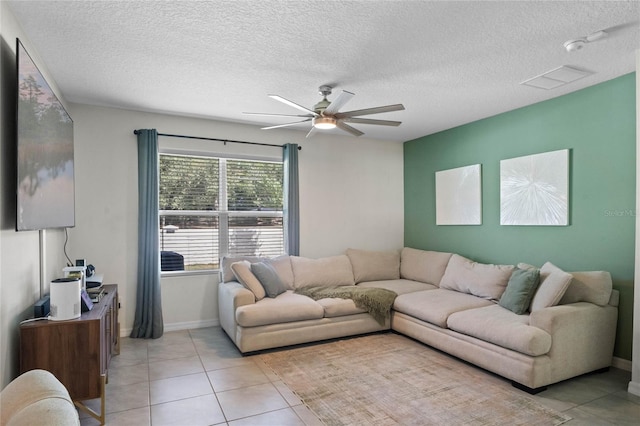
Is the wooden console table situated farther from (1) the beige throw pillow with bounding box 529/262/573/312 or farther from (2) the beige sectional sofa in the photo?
(1) the beige throw pillow with bounding box 529/262/573/312

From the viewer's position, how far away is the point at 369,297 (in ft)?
14.0

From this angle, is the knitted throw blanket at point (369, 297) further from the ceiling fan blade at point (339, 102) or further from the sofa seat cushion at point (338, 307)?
the ceiling fan blade at point (339, 102)

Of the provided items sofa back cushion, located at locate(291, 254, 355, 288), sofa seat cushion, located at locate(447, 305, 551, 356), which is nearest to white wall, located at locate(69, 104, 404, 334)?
sofa back cushion, located at locate(291, 254, 355, 288)

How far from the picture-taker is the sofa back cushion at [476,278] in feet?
12.7

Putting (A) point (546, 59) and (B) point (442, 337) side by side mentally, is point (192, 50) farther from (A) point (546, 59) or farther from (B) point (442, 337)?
(B) point (442, 337)

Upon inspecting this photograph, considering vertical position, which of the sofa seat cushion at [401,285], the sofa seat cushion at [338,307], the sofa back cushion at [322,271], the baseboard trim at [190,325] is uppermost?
the sofa back cushion at [322,271]

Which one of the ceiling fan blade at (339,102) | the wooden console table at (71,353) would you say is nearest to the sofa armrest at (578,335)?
the ceiling fan blade at (339,102)

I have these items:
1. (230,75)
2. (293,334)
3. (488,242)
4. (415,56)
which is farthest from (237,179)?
(488,242)

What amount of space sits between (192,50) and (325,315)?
2.84m

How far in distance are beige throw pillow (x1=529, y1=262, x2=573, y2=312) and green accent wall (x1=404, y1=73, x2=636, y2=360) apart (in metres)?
Result: 0.54

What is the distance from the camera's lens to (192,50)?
2758 millimetres

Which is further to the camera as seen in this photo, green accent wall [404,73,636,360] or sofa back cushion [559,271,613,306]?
green accent wall [404,73,636,360]

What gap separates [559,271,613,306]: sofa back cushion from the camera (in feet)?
10.4

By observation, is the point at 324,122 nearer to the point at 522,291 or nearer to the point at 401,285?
the point at 522,291
